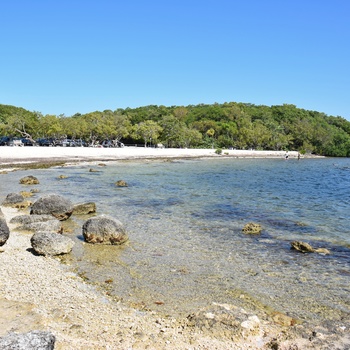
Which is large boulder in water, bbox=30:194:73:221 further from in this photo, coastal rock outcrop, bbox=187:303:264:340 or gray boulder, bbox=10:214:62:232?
coastal rock outcrop, bbox=187:303:264:340

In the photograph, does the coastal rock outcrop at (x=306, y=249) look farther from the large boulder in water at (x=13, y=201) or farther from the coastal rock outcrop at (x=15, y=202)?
the large boulder in water at (x=13, y=201)

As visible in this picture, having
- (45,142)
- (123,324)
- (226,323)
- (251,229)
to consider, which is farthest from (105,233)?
(45,142)

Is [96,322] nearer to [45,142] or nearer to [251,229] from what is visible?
[251,229]

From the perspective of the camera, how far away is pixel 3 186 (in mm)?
26062

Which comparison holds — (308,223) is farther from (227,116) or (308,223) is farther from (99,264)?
(227,116)

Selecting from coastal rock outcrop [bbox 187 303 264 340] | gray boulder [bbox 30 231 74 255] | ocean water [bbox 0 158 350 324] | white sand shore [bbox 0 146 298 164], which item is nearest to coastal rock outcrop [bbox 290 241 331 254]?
ocean water [bbox 0 158 350 324]

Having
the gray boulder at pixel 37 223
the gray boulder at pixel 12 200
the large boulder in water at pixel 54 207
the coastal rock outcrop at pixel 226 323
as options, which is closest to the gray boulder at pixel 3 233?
the gray boulder at pixel 37 223

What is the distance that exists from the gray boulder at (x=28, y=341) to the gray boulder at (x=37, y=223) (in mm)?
8203

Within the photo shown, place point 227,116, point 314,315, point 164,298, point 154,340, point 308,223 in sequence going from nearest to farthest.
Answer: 1. point 154,340
2. point 314,315
3. point 164,298
4. point 308,223
5. point 227,116

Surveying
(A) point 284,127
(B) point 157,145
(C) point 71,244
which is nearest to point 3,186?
(C) point 71,244

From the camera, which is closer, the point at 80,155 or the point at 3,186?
the point at 3,186

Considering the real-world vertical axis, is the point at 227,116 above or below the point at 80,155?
above

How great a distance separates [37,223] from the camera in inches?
523

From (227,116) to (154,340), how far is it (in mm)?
139664
